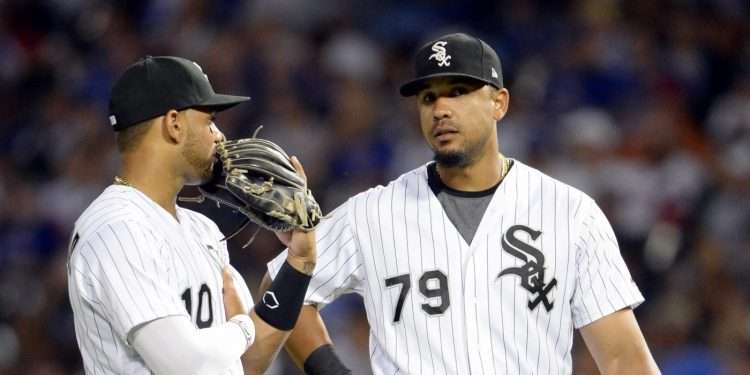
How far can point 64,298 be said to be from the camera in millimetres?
8758

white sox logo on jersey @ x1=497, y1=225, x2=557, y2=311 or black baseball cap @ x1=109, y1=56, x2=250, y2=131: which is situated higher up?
black baseball cap @ x1=109, y1=56, x2=250, y2=131

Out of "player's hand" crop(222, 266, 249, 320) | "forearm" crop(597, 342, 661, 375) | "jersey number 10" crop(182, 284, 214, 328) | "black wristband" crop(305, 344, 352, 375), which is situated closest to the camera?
"jersey number 10" crop(182, 284, 214, 328)

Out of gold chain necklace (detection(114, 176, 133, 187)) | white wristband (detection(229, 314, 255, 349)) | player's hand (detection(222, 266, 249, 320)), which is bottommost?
white wristband (detection(229, 314, 255, 349))

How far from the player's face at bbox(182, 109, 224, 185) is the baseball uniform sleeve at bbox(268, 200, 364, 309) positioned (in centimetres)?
61

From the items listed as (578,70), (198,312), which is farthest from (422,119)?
(578,70)

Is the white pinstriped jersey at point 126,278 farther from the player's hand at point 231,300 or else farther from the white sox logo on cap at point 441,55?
the white sox logo on cap at point 441,55

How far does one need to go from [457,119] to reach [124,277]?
1324mm

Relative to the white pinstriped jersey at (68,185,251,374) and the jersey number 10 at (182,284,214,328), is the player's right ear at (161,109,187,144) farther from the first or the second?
the jersey number 10 at (182,284,214,328)

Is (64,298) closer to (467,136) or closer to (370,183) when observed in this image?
(370,183)

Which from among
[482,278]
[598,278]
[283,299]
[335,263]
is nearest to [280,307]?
[283,299]

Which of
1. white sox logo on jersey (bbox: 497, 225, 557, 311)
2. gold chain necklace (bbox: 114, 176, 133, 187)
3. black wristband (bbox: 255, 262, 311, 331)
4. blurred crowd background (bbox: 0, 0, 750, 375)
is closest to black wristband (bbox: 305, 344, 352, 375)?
black wristband (bbox: 255, 262, 311, 331)

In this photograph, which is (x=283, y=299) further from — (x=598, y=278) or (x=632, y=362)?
(x=632, y=362)

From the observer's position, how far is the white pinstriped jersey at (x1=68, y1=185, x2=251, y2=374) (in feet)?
12.0

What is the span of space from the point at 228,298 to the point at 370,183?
14.4 feet
